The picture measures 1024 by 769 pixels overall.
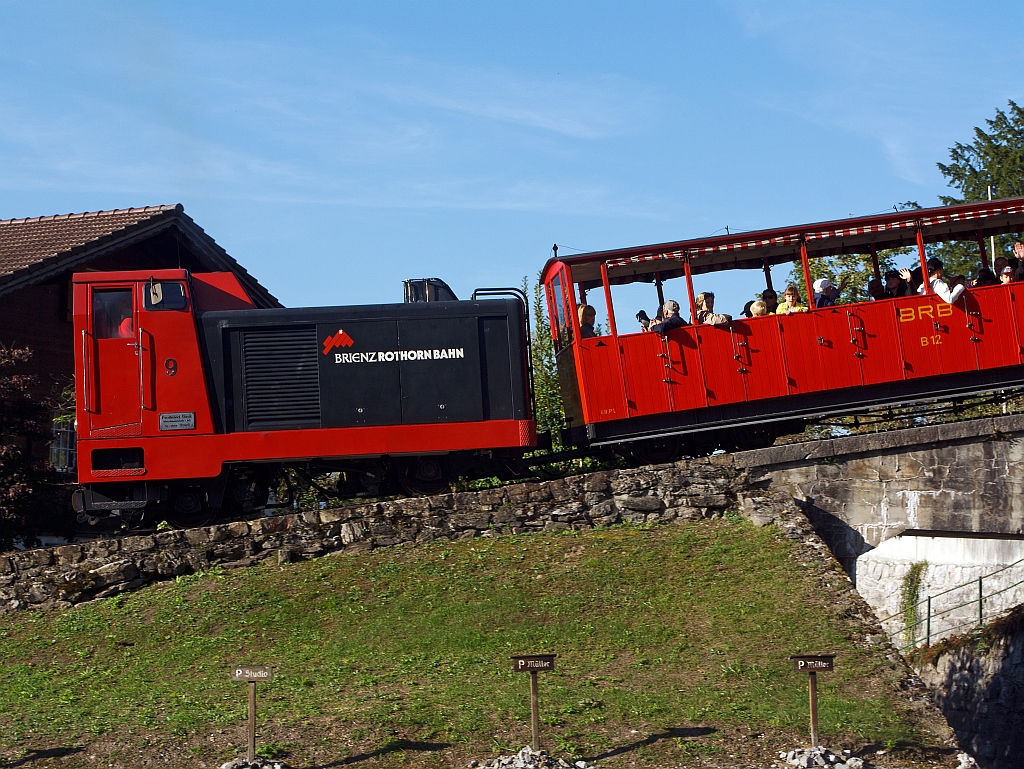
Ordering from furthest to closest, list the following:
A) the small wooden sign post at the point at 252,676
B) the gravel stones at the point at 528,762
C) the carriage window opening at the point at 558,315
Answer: the carriage window opening at the point at 558,315 → the small wooden sign post at the point at 252,676 → the gravel stones at the point at 528,762

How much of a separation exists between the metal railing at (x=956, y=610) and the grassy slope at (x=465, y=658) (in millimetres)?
8158

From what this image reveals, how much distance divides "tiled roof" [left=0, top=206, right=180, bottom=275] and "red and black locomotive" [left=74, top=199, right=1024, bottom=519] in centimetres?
527

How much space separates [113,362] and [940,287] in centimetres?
1153

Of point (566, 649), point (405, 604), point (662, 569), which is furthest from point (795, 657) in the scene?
point (405, 604)

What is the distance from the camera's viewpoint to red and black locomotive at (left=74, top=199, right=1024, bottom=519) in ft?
45.3

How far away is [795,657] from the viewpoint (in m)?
8.49

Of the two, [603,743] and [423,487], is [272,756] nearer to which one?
[603,743]

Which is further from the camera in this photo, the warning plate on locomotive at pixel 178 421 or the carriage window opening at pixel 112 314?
the carriage window opening at pixel 112 314

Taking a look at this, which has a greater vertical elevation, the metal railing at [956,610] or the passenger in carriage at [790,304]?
the passenger in carriage at [790,304]

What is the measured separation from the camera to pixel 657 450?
49.5 feet

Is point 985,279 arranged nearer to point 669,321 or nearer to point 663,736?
point 669,321

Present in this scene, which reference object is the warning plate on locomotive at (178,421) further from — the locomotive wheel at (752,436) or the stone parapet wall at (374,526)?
the locomotive wheel at (752,436)

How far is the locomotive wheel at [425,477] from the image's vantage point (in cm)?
1454

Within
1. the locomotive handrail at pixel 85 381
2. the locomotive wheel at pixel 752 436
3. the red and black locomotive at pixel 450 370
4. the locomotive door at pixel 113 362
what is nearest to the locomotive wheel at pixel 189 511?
the red and black locomotive at pixel 450 370
